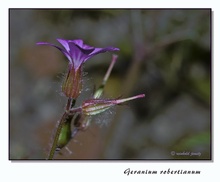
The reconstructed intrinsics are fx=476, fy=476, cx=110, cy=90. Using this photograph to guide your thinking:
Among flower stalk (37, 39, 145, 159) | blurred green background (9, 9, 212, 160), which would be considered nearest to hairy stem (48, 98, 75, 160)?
flower stalk (37, 39, 145, 159)

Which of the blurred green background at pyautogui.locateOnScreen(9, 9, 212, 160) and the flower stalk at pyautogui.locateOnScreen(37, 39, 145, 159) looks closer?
the flower stalk at pyautogui.locateOnScreen(37, 39, 145, 159)

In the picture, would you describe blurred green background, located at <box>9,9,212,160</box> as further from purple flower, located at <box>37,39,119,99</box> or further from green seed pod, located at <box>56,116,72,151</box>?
purple flower, located at <box>37,39,119,99</box>

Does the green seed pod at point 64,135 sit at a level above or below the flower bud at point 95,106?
below

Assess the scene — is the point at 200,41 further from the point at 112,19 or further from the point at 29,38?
the point at 29,38

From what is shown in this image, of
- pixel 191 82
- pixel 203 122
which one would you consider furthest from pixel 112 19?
pixel 203 122

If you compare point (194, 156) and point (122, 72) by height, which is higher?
point (122, 72)

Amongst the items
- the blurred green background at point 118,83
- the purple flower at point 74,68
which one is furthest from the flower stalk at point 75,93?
the blurred green background at point 118,83

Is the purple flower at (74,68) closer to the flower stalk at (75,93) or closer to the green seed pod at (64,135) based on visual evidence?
the flower stalk at (75,93)

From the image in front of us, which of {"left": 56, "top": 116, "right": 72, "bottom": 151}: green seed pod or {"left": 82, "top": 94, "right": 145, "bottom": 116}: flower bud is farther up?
{"left": 82, "top": 94, "right": 145, "bottom": 116}: flower bud
